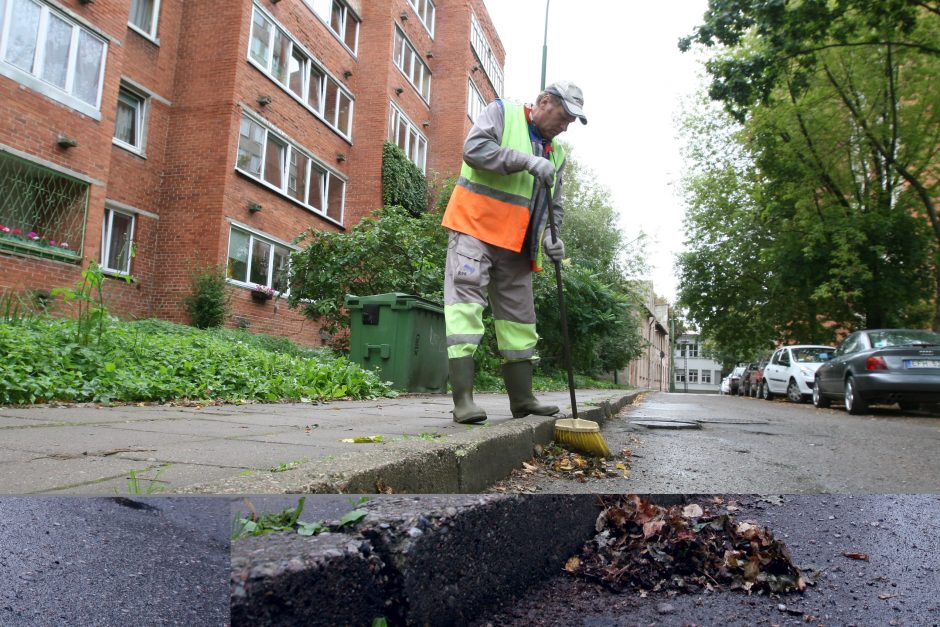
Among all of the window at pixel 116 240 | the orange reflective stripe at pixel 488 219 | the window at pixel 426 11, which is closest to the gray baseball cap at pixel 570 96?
the orange reflective stripe at pixel 488 219

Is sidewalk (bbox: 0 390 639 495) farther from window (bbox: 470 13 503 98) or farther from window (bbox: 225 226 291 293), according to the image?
window (bbox: 470 13 503 98)

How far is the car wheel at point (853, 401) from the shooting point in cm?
1034

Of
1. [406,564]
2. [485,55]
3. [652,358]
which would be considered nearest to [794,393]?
[406,564]

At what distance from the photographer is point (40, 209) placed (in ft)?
36.3

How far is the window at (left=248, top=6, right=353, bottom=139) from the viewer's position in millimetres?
15453

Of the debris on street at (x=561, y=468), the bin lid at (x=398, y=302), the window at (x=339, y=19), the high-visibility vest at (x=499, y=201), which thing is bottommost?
the debris on street at (x=561, y=468)

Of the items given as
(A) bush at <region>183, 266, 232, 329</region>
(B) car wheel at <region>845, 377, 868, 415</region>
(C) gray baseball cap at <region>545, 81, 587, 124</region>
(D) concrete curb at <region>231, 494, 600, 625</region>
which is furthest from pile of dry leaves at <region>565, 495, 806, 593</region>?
(A) bush at <region>183, 266, 232, 329</region>

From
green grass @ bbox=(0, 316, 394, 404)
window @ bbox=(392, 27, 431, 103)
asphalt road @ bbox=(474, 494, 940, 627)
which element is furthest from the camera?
window @ bbox=(392, 27, 431, 103)

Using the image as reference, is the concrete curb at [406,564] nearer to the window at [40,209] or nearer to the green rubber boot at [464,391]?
the green rubber boot at [464,391]

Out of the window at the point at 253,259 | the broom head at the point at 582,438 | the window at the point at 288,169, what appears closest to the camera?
the broom head at the point at 582,438

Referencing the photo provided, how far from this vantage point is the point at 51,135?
1094 cm

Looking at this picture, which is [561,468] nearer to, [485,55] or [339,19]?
[339,19]

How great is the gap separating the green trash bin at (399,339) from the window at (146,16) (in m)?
9.70

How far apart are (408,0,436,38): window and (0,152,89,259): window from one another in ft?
49.6
